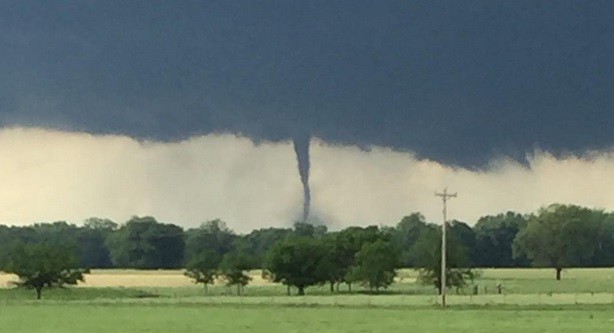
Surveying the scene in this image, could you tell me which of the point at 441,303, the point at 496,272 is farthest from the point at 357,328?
the point at 496,272

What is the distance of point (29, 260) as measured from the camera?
118m

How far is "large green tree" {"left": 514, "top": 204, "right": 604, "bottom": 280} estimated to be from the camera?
563ft

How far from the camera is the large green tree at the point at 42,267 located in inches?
4631

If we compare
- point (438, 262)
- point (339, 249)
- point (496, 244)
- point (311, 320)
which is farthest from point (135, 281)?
point (311, 320)

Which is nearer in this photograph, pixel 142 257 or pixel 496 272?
pixel 496 272

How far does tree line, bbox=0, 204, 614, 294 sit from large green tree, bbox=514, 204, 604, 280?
151mm

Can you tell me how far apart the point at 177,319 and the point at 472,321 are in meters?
A: 14.6

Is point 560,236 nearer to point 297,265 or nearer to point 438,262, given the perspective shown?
point 438,262

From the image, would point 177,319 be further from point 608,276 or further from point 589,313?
point 608,276

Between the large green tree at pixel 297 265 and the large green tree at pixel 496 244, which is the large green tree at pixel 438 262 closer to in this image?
the large green tree at pixel 297 265

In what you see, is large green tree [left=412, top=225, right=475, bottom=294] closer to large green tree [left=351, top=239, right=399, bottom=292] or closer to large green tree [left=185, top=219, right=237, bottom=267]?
large green tree [left=351, top=239, right=399, bottom=292]

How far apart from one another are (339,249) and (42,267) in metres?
36.8

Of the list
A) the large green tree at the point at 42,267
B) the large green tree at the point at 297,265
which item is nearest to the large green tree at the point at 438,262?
the large green tree at the point at 297,265

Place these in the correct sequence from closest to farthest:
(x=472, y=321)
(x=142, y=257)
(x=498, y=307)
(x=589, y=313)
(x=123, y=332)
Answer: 1. (x=123, y=332)
2. (x=472, y=321)
3. (x=589, y=313)
4. (x=498, y=307)
5. (x=142, y=257)
